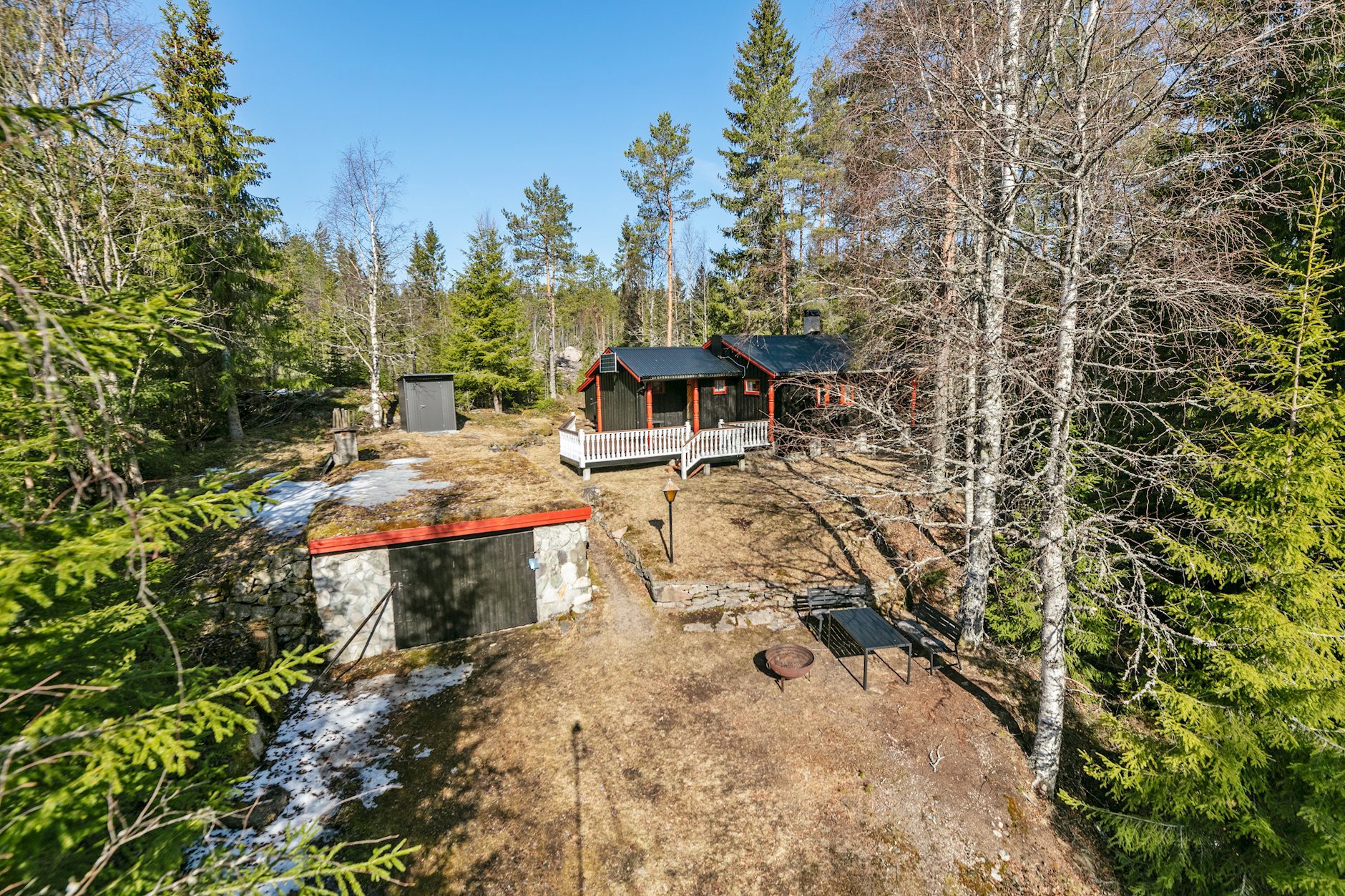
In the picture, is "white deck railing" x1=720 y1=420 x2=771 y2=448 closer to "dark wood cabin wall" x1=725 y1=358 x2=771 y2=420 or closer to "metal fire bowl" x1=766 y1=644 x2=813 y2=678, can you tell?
"dark wood cabin wall" x1=725 y1=358 x2=771 y2=420

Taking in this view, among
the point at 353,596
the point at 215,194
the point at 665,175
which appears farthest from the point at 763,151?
the point at 353,596

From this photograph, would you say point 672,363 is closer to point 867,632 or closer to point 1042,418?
point 867,632

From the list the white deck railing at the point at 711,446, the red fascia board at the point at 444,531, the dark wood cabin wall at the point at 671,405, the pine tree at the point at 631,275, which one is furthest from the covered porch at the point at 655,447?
the pine tree at the point at 631,275

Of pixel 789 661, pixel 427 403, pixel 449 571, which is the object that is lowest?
pixel 789 661

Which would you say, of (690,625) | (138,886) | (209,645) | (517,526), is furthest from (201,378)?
(138,886)

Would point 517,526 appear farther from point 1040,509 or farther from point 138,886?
point 1040,509

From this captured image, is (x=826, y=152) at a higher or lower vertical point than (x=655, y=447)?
higher

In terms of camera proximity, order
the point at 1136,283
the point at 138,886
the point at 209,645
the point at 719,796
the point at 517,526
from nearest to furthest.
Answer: the point at 138,886, the point at 1136,283, the point at 719,796, the point at 209,645, the point at 517,526

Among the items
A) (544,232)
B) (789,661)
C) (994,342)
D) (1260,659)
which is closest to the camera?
(1260,659)
